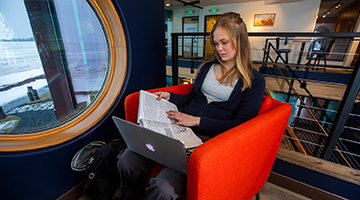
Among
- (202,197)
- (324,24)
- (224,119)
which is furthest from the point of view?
(324,24)

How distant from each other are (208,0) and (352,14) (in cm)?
518

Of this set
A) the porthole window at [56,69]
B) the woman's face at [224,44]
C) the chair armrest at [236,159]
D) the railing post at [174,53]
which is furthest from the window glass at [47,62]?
the chair armrest at [236,159]

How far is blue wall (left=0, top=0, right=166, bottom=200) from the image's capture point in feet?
3.37

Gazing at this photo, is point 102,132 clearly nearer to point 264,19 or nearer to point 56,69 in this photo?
point 56,69

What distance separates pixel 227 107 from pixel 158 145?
564 mm

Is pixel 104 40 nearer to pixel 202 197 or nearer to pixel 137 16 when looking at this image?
pixel 137 16

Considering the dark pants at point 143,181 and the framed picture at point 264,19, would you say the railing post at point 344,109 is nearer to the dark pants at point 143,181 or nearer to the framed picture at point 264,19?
the dark pants at point 143,181

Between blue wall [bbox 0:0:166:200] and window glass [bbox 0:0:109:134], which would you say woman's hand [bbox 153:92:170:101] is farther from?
window glass [bbox 0:0:109:134]

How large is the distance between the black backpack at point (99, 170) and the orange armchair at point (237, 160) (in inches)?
17.3

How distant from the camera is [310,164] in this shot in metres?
1.31

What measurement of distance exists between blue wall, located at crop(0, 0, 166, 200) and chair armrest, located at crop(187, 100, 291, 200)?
1.08 meters

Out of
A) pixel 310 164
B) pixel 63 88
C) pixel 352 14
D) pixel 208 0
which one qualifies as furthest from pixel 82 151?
pixel 352 14

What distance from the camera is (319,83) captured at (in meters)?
4.35

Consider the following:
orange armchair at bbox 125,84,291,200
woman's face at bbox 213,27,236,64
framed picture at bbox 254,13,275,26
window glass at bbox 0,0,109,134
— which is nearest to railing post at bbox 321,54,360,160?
orange armchair at bbox 125,84,291,200
